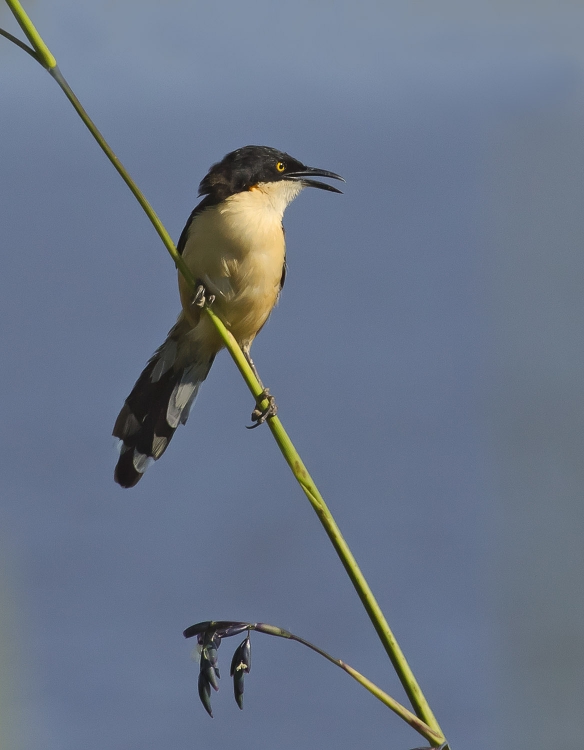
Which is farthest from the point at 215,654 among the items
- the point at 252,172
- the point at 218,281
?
the point at 252,172

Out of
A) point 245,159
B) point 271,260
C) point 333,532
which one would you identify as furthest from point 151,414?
point 333,532

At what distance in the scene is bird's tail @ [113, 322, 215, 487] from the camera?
319 cm

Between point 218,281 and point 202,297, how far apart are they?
206 millimetres

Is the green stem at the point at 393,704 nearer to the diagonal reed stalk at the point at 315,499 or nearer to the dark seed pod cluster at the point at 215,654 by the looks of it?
the diagonal reed stalk at the point at 315,499

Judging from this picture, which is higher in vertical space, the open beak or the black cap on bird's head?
the black cap on bird's head

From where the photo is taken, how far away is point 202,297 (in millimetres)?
3043

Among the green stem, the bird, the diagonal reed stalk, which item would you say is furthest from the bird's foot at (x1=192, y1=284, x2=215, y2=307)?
the green stem

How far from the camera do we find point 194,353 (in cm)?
353

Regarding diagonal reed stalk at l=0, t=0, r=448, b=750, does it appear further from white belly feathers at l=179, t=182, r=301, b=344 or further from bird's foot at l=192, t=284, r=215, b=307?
white belly feathers at l=179, t=182, r=301, b=344

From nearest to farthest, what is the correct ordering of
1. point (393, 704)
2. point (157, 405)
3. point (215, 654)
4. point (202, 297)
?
point (393, 704), point (215, 654), point (202, 297), point (157, 405)

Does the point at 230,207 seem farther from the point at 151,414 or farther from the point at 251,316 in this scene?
the point at 151,414

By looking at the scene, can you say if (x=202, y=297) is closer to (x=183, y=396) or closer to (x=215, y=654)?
(x=183, y=396)

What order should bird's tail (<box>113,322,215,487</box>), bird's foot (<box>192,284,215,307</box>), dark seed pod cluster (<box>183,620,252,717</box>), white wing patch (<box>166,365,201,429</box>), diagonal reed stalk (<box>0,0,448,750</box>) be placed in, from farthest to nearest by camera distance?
white wing patch (<box>166,365,201,429</box>)
bird's tail (<box>113,322,215,487</box>)
bird's foot (<box>192,284,215,307</box>)
dark seed pod cluster (<box>183,620,252,717</box>)
diagonal reed stalk (<box>0,0,448,750</box>)

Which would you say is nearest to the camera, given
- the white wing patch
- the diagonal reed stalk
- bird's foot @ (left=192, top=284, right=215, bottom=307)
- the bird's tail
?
the diagonal reed stalk
